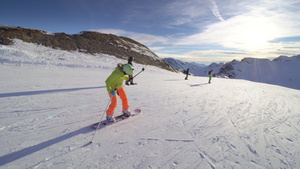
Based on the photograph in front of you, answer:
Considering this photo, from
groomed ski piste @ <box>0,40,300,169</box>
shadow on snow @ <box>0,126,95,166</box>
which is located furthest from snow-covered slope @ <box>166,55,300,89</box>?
shadow on snow @ <box>0,126,95,166</box>

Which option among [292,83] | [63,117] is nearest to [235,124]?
[63,117]

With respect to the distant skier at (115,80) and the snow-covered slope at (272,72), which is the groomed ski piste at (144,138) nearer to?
the distant skier at (115,80)

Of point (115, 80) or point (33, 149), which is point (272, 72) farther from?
point (33, 149)

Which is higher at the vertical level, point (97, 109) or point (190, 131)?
point (97, 109)

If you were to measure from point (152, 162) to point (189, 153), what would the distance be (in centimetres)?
92

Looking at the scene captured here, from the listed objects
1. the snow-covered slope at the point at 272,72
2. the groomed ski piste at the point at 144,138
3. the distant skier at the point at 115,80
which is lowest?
the snow-covered slope at the point at 272,72

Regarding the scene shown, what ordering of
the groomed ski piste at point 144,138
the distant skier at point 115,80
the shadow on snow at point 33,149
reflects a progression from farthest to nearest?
1. the distant skier at point 115,80
2. the groomed ski piste at point 144,138
3. the shadow on snow at point 33,149

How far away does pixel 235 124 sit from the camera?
4.71 m

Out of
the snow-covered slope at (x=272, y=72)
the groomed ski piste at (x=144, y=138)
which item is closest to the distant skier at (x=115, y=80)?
the groomed ski piste at (x=144, y=138)

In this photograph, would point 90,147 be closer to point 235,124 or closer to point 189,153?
point 189,153

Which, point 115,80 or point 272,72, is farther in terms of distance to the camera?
point 272,72

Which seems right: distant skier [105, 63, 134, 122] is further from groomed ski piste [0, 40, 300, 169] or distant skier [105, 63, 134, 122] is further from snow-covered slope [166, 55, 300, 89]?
snow-covered slope [166, 55, 300, 89]

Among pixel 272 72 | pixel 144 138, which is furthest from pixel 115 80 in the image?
pixel 272 72

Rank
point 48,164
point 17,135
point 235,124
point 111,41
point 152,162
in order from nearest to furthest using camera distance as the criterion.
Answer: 1. point 48,164
2. point 152,162
3. point 17,135
4. point 235,124
5. point 111,41
